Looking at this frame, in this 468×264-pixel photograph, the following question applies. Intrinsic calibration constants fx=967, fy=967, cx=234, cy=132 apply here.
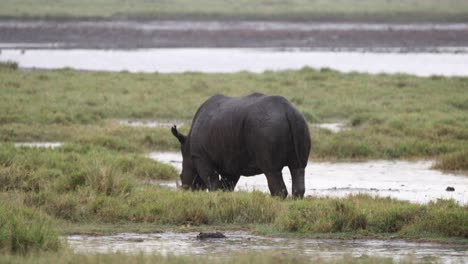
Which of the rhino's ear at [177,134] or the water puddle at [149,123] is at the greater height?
the rhino's ear at [177,134]

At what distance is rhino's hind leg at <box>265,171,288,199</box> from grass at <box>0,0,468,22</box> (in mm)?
49686

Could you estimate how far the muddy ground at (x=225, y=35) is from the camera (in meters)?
55.0

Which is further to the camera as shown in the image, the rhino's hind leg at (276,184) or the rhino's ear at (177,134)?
the rhino's ear at (177,134)

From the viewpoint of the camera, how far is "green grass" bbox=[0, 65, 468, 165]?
61.5 feet

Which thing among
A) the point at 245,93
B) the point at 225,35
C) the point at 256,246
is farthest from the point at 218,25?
the point at 256,246

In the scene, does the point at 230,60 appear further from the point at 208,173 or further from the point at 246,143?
the point at 246,143

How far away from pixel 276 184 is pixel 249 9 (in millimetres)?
57734

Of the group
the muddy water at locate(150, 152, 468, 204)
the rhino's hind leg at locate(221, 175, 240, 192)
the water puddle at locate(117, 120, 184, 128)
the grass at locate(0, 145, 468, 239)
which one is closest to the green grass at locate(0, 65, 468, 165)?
the water puddle at locate(117, 120, 184, 128)

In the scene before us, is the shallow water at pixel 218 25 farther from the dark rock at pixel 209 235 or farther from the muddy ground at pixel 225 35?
the dark rock at pixel 209 235

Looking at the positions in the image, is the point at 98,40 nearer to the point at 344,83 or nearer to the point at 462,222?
the point at 344,83

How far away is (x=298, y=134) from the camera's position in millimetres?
11680

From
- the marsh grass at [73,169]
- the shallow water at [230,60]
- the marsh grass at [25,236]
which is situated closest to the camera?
the marsh grass at [25,236]

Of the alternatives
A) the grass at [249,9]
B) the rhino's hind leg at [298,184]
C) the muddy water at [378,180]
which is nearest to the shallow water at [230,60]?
the grass at [249,9]

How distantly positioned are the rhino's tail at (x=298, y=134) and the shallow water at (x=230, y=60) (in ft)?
91.7
